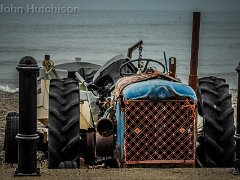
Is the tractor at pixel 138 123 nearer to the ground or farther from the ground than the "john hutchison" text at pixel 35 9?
nearer to the ground

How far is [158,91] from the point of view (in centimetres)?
901

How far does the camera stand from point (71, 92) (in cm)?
1018

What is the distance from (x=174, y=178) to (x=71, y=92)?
2.55 metres

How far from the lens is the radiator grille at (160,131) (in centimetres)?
905

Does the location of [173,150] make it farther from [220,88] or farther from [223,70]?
[223,70]

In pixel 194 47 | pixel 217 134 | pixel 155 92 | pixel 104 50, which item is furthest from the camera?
pixel 104 50

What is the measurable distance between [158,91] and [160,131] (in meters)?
0.43

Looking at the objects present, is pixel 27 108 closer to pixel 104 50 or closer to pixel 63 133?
pixel 63 133

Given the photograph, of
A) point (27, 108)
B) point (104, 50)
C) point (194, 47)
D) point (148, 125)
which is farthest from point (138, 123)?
point (104, 50)

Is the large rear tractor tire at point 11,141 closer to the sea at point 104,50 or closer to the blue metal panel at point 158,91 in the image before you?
the blue metal panel at point 158,91

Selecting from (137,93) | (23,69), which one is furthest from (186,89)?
(23,69)

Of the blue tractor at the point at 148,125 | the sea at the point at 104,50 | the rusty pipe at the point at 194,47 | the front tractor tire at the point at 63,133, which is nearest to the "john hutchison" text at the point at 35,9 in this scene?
the sea at the point at 104,50

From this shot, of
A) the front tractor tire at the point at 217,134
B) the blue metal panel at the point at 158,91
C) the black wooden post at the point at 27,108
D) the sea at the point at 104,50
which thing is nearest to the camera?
the black wooden post at the point at 27,108

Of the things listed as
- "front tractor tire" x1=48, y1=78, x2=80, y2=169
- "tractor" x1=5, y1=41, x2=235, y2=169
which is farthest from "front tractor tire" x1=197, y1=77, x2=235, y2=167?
"front tractor tire" x1=48, y1=78, x2=80, y2=169
